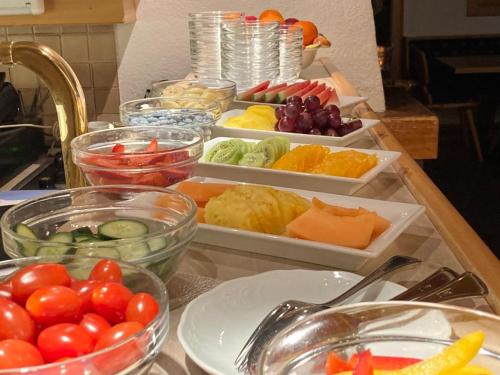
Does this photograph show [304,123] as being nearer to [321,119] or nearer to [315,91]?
[321,119]

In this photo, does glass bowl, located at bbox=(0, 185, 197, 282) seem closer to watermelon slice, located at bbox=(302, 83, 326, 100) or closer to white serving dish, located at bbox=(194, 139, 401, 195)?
white serving dish, located at bbox=(194, 139, 401, 195)

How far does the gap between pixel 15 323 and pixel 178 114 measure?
0.87 m

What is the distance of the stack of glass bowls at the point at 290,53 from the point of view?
1987 millimetres

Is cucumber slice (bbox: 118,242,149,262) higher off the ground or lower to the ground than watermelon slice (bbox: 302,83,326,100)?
lower

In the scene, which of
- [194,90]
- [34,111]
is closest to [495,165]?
[34,111]

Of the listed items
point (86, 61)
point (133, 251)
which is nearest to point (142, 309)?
point (133, 251)

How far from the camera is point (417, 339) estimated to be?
0.55 metres

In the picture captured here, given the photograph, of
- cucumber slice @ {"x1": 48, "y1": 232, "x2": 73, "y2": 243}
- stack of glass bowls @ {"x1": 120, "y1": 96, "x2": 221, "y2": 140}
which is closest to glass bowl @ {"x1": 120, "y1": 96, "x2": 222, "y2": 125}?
stack of glass bowls @ {"x1": 120, "y1": 96, "x2": 221, "y2": 140}

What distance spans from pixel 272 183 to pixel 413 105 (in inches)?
58.9

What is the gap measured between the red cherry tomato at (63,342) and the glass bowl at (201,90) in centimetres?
104

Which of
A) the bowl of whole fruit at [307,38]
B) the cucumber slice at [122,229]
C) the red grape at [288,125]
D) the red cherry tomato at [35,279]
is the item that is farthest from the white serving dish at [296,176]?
the bowl of whole fruit at [307,38]

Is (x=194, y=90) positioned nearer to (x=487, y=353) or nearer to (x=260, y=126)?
(x=260, y=126)

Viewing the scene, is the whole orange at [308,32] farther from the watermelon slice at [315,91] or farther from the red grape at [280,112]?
the red grape at [280,112]

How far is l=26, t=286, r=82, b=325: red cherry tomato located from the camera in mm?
544
